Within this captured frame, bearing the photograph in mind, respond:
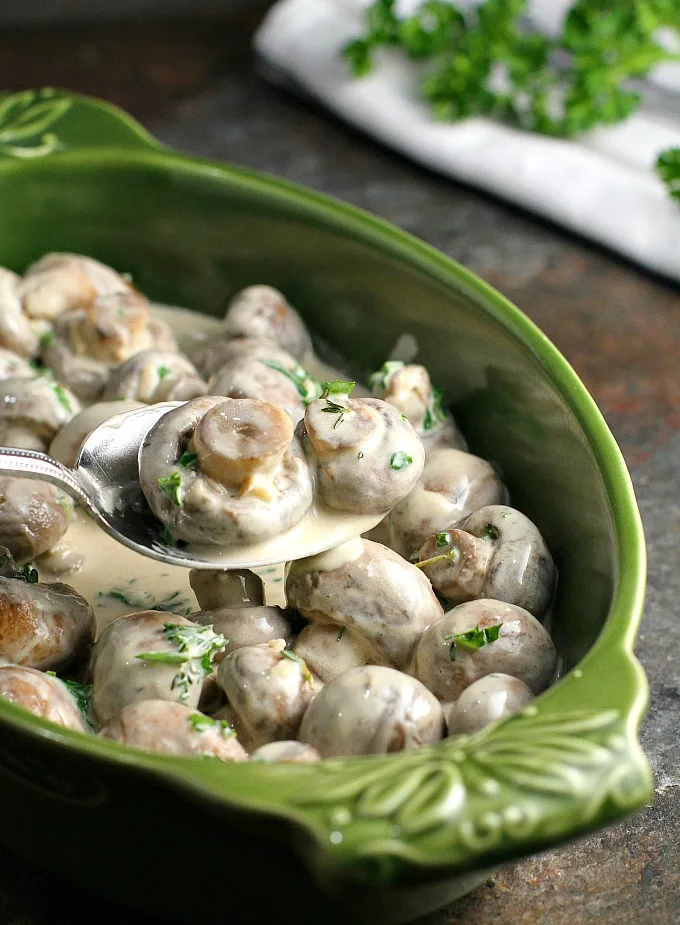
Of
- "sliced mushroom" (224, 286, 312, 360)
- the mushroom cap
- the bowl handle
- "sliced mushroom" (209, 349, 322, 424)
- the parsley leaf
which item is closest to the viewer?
the mushroom cap

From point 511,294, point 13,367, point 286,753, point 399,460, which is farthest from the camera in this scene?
point 511,294

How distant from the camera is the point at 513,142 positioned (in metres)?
2.38

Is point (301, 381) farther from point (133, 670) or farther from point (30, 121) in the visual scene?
point (30, 121)

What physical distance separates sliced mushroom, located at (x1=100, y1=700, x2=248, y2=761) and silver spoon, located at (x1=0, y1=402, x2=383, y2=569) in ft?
0.68

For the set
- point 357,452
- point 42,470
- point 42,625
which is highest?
point 357,452

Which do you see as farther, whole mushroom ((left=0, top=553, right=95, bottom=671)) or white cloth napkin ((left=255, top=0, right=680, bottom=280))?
white cloth napkin ((left=255, top=0, right=680, bottom=280))

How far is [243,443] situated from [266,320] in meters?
0.57

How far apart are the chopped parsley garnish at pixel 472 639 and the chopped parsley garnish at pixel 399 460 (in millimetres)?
195

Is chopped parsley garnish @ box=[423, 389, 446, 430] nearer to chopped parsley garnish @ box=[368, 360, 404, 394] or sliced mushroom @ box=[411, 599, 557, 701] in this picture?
chopped parsley garnish @ box=[368, 360, 404, 394]

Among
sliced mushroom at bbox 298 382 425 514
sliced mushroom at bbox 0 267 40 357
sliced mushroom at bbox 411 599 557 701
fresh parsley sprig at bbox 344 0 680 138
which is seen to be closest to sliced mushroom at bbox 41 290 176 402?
sliced mushroom at bbox 0 267 40 357

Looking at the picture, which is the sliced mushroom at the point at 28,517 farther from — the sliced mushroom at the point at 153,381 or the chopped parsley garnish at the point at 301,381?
the chopped parsley garnish at the point at 301,381

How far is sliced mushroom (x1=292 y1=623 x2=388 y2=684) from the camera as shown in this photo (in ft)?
4.24

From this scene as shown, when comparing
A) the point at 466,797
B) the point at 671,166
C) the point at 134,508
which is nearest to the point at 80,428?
the point at 134,508

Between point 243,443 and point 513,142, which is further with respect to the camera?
point 513,142
